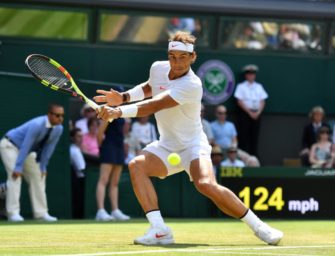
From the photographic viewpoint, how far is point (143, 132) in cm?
1720

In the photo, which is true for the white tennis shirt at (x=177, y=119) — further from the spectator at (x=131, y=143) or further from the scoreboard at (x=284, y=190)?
the spectator at (x=131, y=143)

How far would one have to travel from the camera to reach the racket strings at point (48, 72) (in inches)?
409

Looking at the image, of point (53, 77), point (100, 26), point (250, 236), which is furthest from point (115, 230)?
point (100, 26)

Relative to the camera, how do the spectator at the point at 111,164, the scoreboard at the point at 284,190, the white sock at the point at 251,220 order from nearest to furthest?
the white sock at the point at 251,220 → the spectator at the point at 111,164 → the scoreboard at the point at 284,190

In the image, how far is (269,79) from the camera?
20328mm

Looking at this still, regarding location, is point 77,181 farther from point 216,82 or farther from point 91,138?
point 216,82

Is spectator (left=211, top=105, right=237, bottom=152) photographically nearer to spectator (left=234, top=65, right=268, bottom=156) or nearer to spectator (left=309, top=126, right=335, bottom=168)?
spectator (left=234, top=65, right=268, bottom=156)

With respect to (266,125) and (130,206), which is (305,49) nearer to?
(266,125)

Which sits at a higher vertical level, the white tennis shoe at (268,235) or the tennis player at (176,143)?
the tennis player at (176,143)

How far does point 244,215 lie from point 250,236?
6.20 feet

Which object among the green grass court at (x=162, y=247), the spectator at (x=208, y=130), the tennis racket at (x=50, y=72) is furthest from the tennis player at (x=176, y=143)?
the spectator at (x=208, y=130)

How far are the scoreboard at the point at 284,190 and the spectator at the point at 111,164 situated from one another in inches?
75.7

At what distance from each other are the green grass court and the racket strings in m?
1.58

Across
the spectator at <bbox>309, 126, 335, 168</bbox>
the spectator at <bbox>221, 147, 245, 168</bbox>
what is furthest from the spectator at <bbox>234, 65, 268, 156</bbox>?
the spectator at <bbox>221, 147, 245, 168</bbox>
